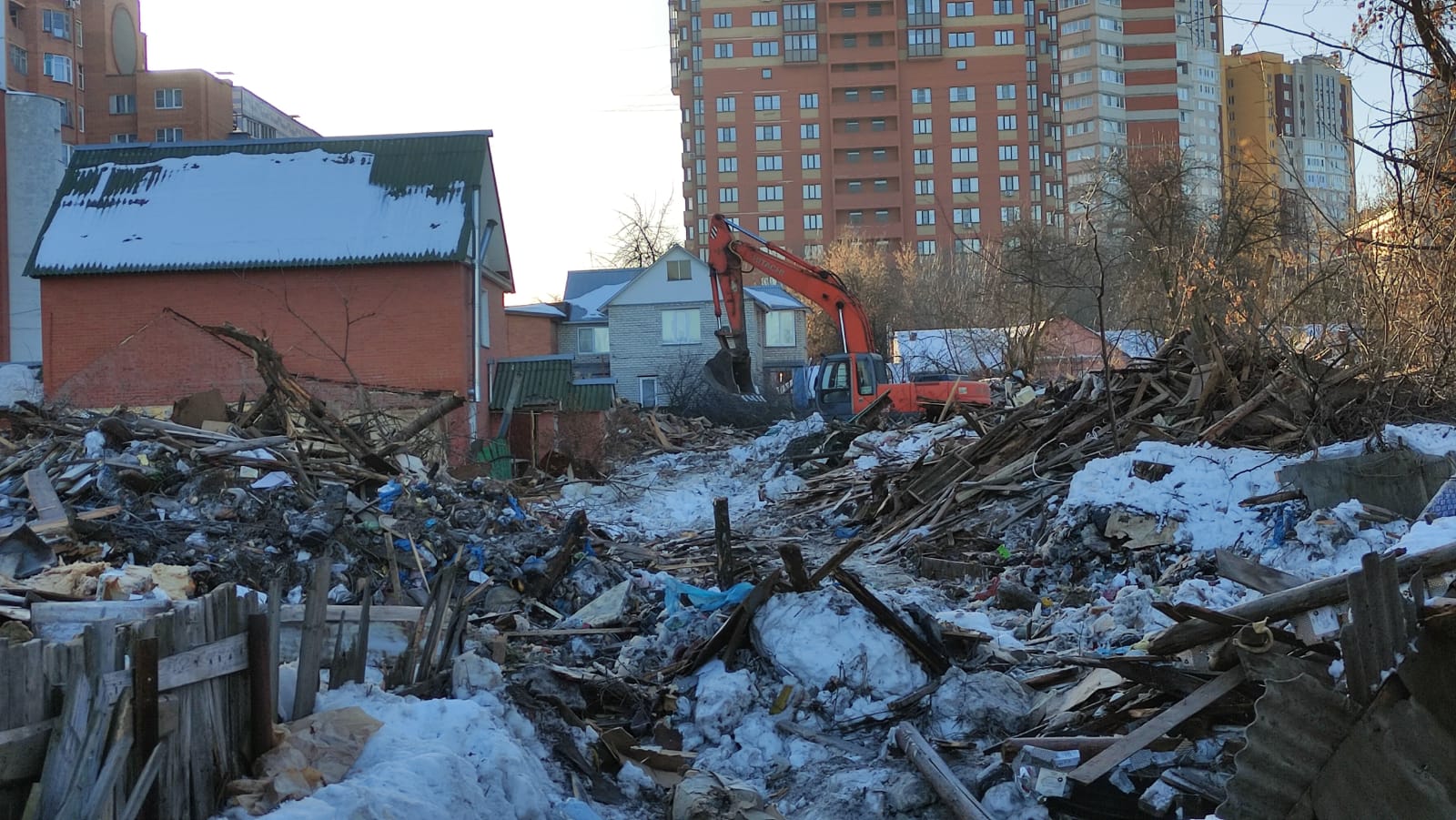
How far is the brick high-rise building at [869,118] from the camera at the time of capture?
91125mm

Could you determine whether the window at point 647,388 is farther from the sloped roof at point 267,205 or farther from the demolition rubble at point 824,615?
the demolition rubble at point 824,615

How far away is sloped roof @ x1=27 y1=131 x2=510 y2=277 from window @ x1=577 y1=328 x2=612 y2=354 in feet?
71.8

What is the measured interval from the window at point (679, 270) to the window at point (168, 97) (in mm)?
38645

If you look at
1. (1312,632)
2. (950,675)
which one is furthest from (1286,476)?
(1312,632)

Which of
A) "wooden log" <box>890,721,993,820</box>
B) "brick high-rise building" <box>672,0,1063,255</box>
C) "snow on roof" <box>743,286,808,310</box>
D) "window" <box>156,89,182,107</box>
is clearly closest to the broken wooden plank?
"wooden log" <box>890,721,993,820</box>

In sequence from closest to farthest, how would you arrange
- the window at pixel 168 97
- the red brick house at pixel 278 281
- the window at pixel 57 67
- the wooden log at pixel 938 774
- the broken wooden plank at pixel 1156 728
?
the broken wooden plank at pixel 1156 728
the wooden log at pixel 938 774
the red brick house at pixel 278 281
the window at pixel 57 67
the window at pixel 168 97

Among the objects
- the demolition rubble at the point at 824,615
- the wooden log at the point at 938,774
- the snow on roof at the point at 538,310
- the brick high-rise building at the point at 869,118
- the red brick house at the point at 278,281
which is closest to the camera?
the demolition rubble at the point at 824,615

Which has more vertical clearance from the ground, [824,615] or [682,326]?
[682,326]

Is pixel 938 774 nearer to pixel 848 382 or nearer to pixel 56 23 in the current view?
pixel 848 382

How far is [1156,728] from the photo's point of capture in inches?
245

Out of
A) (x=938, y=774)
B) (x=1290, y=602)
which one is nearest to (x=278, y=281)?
(x=938, y=774)

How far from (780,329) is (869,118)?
130 ft

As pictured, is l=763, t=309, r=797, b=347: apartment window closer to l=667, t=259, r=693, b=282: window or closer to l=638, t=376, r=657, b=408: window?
l=667, t=259, r=693, b=282: window

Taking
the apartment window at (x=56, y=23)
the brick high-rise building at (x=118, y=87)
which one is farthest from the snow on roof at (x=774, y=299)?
the apartment window at (x=56, y=23)
